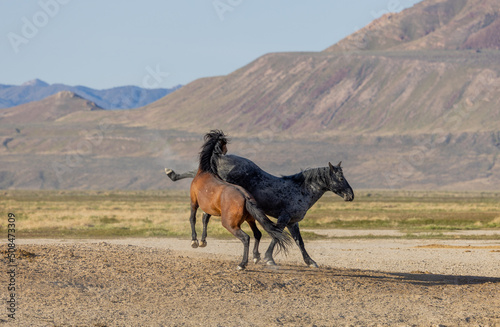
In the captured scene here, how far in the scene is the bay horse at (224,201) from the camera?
13789mm

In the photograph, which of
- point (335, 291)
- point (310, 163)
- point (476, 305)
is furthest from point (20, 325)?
point (310, 163)

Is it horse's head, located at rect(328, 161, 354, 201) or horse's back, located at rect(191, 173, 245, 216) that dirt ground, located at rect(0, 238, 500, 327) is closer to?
horse's back, located at rect(191, 173, 245, 216)

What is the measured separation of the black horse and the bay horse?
30 cm

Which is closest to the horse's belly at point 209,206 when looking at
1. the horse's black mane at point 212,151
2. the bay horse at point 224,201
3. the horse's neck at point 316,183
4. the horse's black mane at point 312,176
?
the bay horse at point 224,201

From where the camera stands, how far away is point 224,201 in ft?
45.5

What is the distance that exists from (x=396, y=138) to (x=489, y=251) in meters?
167

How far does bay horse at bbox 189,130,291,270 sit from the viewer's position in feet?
45.2

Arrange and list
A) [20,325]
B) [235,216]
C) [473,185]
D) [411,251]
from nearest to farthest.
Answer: [20,325] < [235,216] < [411,251] < [473,185]

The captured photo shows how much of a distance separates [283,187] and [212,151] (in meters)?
1.68

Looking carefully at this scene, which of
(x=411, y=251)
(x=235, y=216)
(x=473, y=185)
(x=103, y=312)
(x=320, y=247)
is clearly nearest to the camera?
(x=103, y=312)

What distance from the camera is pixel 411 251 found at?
82.3 feet

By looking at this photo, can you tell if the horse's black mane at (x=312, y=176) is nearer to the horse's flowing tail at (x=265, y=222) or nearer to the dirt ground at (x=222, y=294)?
the horse's flowing tail at (x=265, y=222)

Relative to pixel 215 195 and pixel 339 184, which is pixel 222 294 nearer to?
pixel 215 195

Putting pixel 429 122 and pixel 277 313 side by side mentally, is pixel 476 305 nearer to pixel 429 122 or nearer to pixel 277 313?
pixel 277 313
